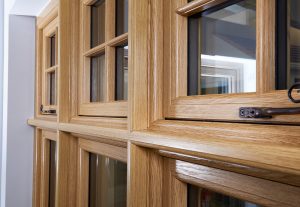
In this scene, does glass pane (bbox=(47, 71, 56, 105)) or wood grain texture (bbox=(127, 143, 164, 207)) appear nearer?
wood grain texture (bbox=(127, 143, 164, 207))

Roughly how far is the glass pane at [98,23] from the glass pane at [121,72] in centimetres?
18

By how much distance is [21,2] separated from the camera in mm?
1937

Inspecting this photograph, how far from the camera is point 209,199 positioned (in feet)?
2.69

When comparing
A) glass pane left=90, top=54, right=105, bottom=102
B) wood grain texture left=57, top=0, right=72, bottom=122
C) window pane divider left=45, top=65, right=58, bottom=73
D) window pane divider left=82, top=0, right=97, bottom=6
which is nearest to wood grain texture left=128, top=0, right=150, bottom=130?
glass pane left=90, top=54, right=105, bottom=102

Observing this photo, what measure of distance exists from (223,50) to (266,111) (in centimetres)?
23

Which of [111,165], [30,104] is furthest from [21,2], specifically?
[111,165]

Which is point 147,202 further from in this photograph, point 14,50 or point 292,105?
point 14,50

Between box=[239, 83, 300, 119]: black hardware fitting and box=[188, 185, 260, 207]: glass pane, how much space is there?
0.20 m

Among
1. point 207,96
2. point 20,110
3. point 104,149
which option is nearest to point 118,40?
point 104,149

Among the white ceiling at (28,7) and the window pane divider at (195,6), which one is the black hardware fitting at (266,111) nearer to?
the window pane divider at (195,6)

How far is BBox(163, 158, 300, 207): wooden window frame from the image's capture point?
0.61 m

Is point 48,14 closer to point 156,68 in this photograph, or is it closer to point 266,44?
point 156,68

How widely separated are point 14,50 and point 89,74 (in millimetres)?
934

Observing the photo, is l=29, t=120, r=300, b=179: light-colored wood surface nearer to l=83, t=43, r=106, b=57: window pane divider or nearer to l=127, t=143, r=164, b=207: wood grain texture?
l=127, t=143, r=164, b=207: wood grain texture
